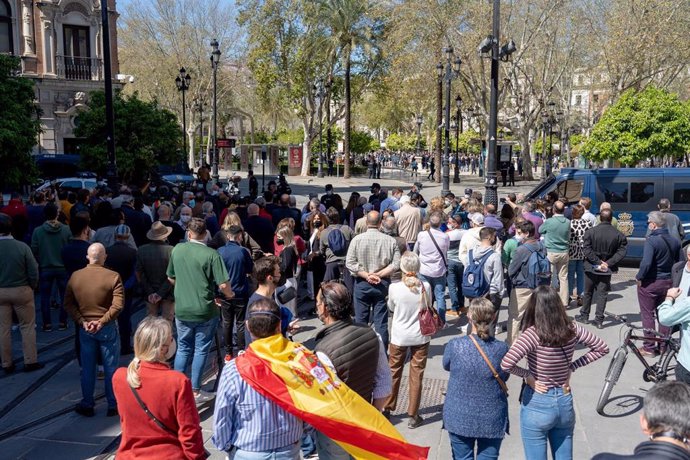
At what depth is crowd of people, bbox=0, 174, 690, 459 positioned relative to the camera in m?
3.73

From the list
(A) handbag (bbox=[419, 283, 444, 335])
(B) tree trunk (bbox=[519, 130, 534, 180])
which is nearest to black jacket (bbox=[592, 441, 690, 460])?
(A) handbag (bbox=[419, 283, 444, 335])

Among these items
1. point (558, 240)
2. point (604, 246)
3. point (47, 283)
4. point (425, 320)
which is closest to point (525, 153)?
Result: point (558, 240)

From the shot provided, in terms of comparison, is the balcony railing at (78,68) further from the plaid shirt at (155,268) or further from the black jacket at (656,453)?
the black jacket at (656,453)

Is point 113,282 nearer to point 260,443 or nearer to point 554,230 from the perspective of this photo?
point 260,443

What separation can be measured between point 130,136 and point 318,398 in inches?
796

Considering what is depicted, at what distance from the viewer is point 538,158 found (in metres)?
66.4

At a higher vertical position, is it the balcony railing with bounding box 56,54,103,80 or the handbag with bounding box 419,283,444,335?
Answer: the balcony railing with bounding box 56,54,103,80

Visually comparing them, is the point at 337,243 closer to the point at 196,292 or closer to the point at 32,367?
the point at 196,292

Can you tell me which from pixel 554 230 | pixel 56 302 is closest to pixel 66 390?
pixel 56 302

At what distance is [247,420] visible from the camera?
3.69 m

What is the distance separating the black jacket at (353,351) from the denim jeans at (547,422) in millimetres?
1104

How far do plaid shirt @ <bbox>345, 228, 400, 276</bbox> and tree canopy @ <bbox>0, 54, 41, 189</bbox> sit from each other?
40.2ft

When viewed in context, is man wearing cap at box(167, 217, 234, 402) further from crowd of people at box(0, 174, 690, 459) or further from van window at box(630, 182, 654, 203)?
van window at box(630, 182, 654, 203)

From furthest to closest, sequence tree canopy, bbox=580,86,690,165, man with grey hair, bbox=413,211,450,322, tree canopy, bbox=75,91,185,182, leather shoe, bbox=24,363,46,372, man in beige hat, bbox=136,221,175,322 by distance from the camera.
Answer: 1. tree canopy, bbox=580,86,690,165
2. tree canopy, bbox=75,91,185,182
3. man with grey hair, bbox=413,211,450,322
4. leather shoe, bbox=24,363,46,372
5. man in beige hat, bbox=136,221,175,322
